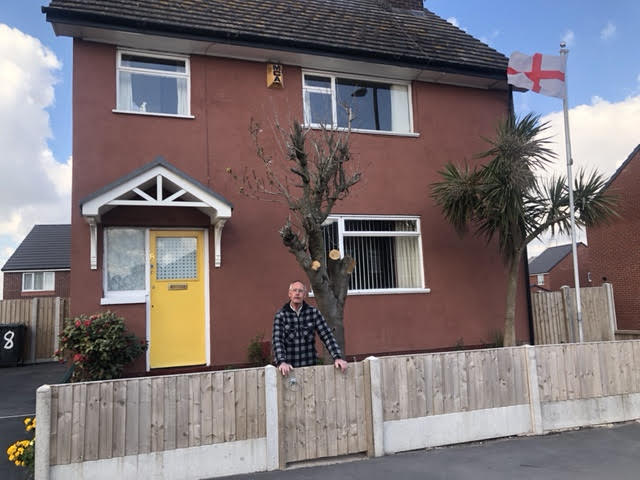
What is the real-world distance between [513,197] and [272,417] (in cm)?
569

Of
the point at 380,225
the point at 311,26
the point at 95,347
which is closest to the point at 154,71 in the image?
the point at 311,26

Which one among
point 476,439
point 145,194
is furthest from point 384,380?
point 145,194

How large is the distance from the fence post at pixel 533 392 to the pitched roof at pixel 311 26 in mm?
6076

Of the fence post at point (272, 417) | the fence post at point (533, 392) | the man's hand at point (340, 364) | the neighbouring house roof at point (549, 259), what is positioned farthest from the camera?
the neighbouring house roof at point (549, 259)

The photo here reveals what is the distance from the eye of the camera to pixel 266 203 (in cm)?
853

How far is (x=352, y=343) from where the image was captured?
8.65 meters

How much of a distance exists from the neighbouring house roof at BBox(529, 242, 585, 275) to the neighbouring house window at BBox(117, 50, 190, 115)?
37121 mm

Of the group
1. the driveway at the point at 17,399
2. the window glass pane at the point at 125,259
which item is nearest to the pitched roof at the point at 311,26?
the window glass pane at the point at 125,259

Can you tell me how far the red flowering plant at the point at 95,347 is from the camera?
654 centimetres

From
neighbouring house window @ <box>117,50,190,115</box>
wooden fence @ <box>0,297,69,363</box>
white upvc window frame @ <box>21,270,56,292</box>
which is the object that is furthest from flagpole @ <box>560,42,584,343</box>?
white upvc window frame @ <box>21,270,56,292</box>

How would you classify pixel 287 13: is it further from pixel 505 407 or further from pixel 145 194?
pixel 505 407

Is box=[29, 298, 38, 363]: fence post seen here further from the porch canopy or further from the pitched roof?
the pitched roof

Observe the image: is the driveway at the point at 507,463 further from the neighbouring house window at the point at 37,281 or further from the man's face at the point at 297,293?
the neighbouring house window at the point at 37,281

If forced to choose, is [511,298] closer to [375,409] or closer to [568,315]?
[568,315]
